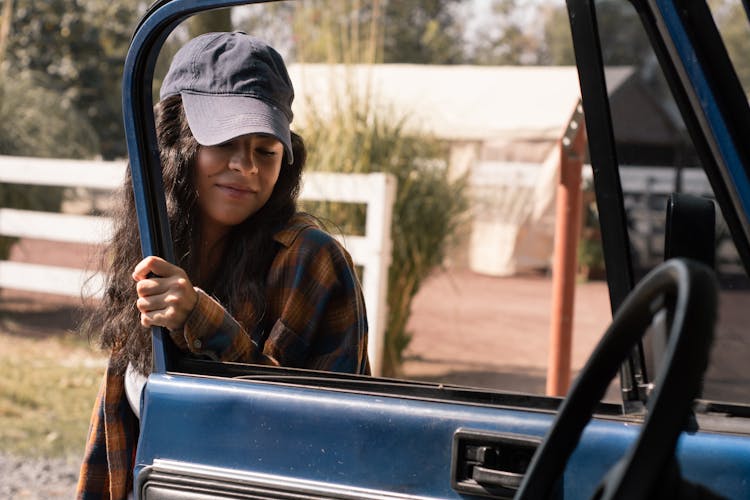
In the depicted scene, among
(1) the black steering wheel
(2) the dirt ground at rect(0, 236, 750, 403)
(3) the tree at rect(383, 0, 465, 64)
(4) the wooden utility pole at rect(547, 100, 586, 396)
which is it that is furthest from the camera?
(3) the tree at rect(383, 0, 465, 64)

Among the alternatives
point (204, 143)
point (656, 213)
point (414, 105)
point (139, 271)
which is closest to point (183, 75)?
point (204, 143)

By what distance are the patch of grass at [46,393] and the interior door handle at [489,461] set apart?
4.12m

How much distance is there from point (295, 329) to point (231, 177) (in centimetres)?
32

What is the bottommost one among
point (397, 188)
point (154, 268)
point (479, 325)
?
point (479, 325)

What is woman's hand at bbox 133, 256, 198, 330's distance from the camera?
65.3 inches

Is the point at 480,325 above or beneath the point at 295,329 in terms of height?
beneath

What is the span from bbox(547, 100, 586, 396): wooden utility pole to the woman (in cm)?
212

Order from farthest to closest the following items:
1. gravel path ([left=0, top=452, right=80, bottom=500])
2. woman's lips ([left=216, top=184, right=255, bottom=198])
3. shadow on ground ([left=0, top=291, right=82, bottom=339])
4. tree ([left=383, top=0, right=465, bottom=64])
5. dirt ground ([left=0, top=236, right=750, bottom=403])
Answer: tree ([left=383, top=0, right=465, bottom=64]) → shadow on ground ([left=0, top=291, right=82, bottom=339]) → dirt ground ([left=0, top=236, right=750, bottom=403]) → gravel path ([left=0, top=452, right=80, bottom=500]) → woman's lips ([left=216, top=184, right=255, bottom=198])

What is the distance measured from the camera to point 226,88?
5.99ft

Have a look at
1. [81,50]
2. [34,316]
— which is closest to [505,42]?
[81,50]

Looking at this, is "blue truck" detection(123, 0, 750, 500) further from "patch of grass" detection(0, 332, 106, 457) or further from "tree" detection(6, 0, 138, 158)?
"tree" detection(6, 0, 138, 158)

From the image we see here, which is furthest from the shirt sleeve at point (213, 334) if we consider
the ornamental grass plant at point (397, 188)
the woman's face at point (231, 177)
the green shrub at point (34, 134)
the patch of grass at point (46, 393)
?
the green shrub at point (34, 134)

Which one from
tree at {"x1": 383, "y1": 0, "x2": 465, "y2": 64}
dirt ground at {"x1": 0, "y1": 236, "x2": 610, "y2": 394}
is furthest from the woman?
tree at {"x1": 383, "y1": 0, "x2": 465, "y2": 64}

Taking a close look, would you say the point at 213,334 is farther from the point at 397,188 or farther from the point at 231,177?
the point at 397,188
